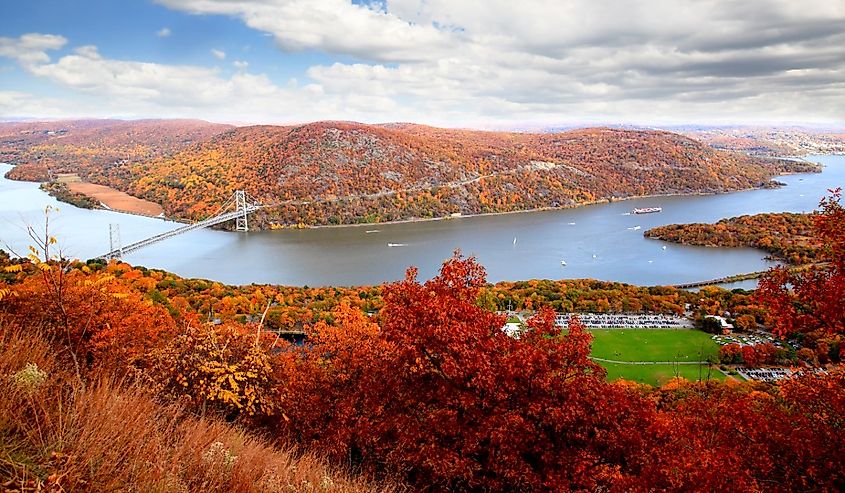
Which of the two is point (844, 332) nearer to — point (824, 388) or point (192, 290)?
point (824, 388)

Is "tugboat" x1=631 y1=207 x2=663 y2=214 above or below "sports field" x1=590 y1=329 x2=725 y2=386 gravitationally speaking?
above

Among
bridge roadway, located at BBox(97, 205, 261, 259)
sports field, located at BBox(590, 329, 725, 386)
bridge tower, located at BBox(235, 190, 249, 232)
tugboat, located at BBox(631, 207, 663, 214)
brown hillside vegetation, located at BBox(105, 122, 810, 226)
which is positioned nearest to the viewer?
sports field, located at BBox(590, 329, 725, 386)

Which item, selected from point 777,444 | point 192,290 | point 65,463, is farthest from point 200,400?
point 192,290

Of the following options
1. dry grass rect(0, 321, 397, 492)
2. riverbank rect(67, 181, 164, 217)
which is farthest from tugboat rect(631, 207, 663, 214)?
dry grass rect(0, 321, 397, 492)

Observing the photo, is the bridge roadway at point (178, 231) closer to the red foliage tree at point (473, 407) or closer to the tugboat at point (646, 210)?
the red foliage tree at point (473, 407)

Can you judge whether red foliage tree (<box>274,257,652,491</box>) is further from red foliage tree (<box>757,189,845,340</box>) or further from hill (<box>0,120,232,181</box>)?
hill (<box>0,120,232,181</box>)
